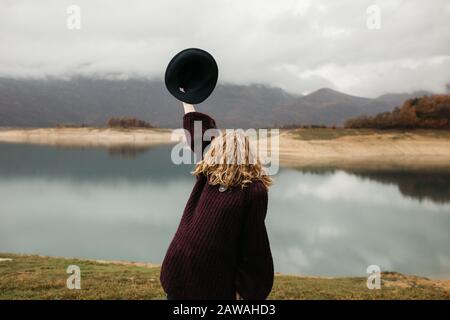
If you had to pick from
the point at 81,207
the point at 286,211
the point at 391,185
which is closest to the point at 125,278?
the point at 286,211

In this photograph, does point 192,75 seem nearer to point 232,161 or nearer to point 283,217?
point 232,161

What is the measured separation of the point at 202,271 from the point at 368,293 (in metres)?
7.75

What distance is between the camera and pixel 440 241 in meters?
25.0

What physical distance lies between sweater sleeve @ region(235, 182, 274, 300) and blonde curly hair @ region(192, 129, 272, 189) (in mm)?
86

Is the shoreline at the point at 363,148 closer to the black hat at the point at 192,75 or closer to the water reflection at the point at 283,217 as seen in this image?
the water reflection at the point at 283,217

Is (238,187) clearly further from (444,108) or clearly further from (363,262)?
(444,108)

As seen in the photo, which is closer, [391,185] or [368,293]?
[368,293]

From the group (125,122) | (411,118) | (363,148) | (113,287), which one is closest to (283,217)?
(113,287)

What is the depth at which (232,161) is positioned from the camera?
2498 millimetres

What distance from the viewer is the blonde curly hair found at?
8.17 feet

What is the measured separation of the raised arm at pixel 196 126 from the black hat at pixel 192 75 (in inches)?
4.3

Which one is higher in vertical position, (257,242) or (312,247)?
(257,242)

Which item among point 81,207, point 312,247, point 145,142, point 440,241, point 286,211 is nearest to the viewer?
point 312,247

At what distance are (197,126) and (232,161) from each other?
0.45 metres
